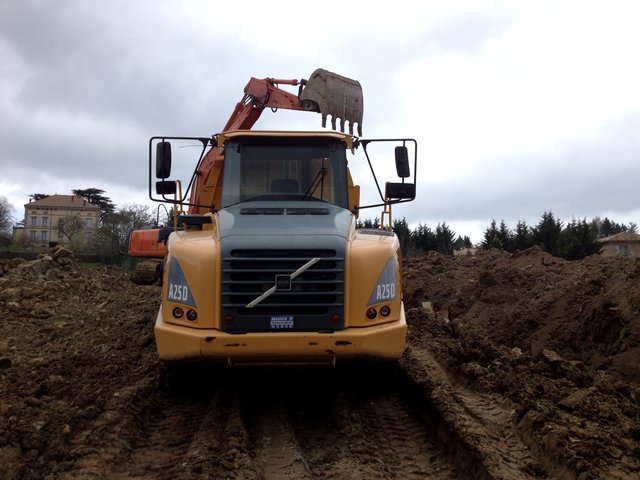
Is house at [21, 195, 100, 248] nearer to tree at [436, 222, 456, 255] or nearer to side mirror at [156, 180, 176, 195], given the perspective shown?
tree at [436, 222, 456, 255]

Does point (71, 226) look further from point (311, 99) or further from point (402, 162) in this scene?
point (402, 162)

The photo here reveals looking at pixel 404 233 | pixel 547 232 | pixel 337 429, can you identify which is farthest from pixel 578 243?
pixel 337 429

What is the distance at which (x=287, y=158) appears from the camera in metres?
7.00

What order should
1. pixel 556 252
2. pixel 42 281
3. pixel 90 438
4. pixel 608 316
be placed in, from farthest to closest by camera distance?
pixel 556 252, pixel 42 281, pixel 608 316, pixel 90 438

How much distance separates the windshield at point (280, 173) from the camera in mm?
6945

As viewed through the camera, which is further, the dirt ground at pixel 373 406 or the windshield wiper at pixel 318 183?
the windshield wiper at pixel 318 183

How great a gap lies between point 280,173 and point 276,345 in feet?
7.62

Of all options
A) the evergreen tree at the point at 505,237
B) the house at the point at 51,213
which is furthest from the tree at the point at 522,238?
the house at the point at 51,213

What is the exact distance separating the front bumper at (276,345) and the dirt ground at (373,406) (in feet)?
2.00

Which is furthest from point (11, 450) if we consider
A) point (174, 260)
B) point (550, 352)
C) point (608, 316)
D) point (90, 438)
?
point (608, 316)

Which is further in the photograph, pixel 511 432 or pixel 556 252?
pixel 556 252

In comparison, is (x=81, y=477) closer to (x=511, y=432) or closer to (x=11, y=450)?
(x=11, y=450)

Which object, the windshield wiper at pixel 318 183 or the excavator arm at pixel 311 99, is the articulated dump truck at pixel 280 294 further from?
the excavator arm at pixel 311 99

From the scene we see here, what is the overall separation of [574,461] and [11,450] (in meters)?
4.01
